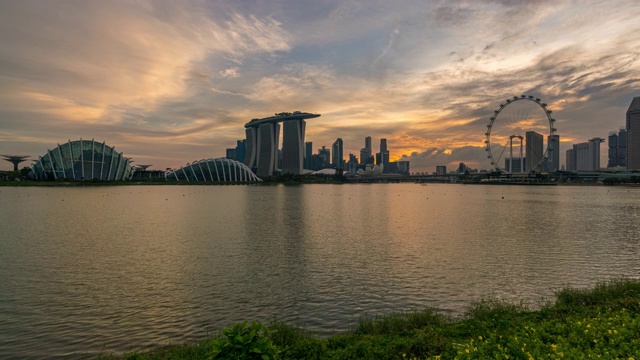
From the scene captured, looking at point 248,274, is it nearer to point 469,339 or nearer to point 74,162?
point 469,339

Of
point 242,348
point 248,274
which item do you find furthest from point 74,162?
point 242,348

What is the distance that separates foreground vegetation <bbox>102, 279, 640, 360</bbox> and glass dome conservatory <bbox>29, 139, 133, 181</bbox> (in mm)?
203799

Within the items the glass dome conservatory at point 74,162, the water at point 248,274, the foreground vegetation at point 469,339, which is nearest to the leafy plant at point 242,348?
the foreground vegetation at point 469,339

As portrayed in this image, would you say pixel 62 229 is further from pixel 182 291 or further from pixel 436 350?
pixel 436 350

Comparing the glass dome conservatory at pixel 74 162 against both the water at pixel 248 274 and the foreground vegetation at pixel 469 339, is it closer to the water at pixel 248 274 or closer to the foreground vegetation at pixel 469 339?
the water at pixel 248 274

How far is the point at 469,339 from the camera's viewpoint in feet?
35.0

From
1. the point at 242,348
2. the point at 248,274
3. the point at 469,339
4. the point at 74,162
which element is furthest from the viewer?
the point at 74,162

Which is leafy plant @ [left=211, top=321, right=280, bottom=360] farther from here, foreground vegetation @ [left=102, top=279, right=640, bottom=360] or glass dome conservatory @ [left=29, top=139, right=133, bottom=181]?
glass dome conservatory @ [left=29, top=139, right=133, bottom=181]

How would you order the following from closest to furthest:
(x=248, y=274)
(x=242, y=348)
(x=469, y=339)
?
1. (x=242, y=348)
2. (x=469, y=339)
3. (x=248, y=274)

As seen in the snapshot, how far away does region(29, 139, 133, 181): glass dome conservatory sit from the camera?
180250mm

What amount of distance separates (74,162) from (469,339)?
21007cm

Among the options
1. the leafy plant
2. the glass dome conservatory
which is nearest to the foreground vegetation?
the leafy plant

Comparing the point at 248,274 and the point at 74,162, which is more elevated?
the point at 74,162

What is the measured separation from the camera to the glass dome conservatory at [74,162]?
180m
